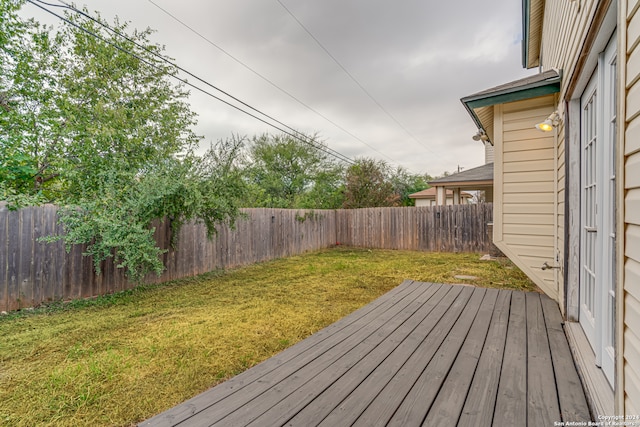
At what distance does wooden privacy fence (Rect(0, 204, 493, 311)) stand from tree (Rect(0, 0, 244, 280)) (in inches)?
11.3

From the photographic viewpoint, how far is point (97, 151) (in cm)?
518

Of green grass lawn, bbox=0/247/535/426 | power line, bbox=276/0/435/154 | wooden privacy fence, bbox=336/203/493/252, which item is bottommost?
green grass lawn, bbox=0/247/535/426

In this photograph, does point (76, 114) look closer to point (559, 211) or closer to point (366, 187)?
point (559, 211)

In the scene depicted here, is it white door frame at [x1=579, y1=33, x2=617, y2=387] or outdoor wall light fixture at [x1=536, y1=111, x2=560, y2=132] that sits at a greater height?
outdoor wall light fixture at [x1=536, y1=111, x2=560, y2=132]

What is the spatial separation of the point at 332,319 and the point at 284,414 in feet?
6.33

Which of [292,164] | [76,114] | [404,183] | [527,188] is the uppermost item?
[292,164]

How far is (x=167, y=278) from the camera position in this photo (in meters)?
5.36

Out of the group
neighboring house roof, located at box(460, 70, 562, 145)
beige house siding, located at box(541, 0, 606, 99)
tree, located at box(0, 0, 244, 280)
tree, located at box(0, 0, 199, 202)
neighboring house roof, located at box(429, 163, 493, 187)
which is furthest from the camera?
neighboring house roof, located at box(429, 163, 493, 187)

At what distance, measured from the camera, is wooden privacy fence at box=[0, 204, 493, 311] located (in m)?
3.68

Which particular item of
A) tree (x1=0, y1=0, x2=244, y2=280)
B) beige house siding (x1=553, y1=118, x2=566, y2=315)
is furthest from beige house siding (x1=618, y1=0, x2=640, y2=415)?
tree (x1=0, y1=0, x2=244, y2=280)

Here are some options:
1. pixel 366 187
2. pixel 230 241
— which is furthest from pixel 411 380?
pixel 366 187

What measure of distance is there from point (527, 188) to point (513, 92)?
1.08m

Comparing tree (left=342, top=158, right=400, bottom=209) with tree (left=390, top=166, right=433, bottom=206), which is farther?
tree (left=390, top=166, right=433, bottom=206)

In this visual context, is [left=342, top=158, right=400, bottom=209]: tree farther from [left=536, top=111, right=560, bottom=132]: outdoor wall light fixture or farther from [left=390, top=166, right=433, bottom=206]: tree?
[left=536, top=111, right=560, bottom=132]: outdoor wall light fixture
